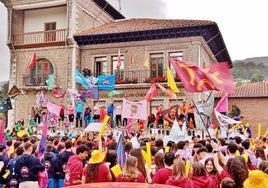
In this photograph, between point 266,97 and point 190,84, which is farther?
point 266,97

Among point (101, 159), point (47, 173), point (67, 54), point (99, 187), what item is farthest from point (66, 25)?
point (99, 187)

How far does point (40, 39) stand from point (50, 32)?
38.6 inches

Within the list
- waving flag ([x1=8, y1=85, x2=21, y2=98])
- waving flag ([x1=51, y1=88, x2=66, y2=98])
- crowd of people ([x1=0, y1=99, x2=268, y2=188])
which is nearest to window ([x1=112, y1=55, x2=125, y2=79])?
waving flag ([x1=51, y1=88, x2=66, y2=98])

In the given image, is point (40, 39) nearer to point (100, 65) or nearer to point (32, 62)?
point (32, 62)

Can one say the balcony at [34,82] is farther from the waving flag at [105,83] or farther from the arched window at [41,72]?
the waving flag at [105,83]

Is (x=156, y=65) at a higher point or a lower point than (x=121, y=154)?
higher

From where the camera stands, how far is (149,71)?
25906 millimetres

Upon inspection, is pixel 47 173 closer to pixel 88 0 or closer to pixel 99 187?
pixel 99 187

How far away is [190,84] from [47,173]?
3506 mm

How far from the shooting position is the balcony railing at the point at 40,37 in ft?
91.3

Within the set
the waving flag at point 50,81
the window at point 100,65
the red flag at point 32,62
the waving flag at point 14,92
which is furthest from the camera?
the window at point 100,65

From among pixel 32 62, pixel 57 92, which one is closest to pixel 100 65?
pixel 57 92

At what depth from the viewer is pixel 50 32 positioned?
28.2 meters

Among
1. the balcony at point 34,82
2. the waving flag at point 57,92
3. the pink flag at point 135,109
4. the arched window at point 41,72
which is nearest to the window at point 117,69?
the waving flag at point 57,92
